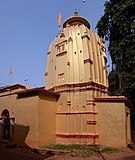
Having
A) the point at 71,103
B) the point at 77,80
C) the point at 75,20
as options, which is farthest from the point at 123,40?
the point at 71,103

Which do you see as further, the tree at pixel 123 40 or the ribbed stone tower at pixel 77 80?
the tree at pixel 123 40

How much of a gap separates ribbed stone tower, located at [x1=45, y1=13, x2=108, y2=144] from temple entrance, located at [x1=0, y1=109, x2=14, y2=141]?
165 inches

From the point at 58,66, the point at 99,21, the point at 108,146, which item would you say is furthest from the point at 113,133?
the point at 99,21

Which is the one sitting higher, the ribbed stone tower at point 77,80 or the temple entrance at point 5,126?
the ribbed stone tower at point 77,80

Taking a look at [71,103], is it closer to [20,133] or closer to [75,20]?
[20,133]

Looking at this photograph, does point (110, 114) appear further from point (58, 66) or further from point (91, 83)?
point (58, 66)

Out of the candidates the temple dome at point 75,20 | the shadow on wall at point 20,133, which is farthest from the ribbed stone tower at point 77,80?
the shadow on wall at point 20,133

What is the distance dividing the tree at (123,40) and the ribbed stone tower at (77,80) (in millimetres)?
2660

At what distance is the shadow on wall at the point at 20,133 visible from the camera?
15657 mm

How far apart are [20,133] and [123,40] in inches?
509

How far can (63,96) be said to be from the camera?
671 inches

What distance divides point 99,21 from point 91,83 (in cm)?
1092

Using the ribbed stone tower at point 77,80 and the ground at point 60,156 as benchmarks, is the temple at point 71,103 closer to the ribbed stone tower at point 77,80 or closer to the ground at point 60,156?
the ribbed stone tower at point 77,80

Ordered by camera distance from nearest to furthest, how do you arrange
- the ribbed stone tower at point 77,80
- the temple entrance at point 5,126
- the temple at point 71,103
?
the temple at point 71,103 < the ribbed stone tower at point 77,80 < the temple entrance at point 5,126
